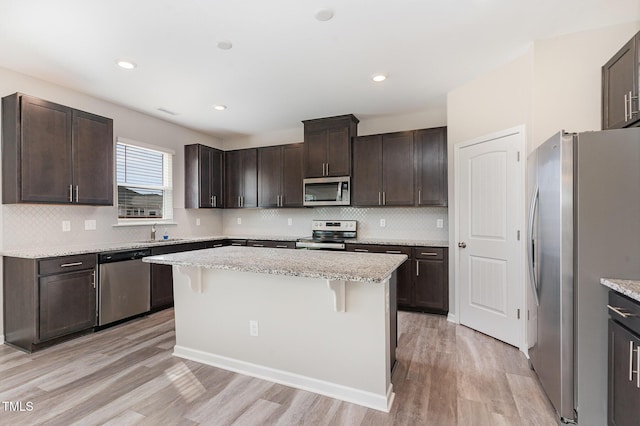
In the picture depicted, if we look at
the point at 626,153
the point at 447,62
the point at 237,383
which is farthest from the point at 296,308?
the point at 447,62

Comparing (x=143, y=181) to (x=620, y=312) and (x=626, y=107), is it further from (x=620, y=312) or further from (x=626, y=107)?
(x=626, y=107)

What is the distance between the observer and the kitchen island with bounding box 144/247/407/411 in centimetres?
197

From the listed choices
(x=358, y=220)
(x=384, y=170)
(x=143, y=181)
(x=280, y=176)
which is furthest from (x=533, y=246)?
(x=143, y=181)

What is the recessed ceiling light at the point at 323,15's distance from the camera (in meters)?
2.16

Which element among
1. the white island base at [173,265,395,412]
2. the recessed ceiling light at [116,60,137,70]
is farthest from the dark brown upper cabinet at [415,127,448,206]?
the recessed ceiling light at [116,60,137,70]

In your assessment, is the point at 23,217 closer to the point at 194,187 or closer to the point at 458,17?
the point at 194,187

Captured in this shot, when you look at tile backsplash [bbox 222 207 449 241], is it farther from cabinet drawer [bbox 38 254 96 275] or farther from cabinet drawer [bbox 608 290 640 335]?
cabinet drawer [bbox 38 254 96 275]

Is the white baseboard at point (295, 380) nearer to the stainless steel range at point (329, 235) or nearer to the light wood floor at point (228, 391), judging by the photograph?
the light wood floor at point (228, 391)

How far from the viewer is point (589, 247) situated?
167 centimetres

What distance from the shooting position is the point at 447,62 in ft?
9.64

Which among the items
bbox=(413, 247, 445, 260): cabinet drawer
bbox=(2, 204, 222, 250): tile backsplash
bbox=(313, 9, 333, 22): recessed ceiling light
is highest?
bbox=(313, 9, 333, 22): recessed ceiling light

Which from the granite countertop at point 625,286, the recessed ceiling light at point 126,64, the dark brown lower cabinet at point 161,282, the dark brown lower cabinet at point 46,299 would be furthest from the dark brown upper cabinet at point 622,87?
the dark brown lower cabinet at point 46,299

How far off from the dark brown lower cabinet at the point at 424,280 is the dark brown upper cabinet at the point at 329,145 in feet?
4.70

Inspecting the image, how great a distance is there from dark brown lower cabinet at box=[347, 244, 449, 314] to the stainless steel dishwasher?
312 centimetres
